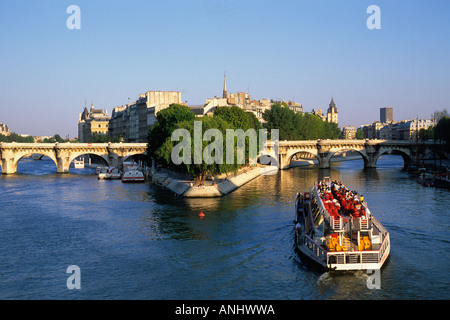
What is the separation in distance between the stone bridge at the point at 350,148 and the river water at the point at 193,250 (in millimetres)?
52514

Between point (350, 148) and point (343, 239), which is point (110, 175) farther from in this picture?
point (343, 239)

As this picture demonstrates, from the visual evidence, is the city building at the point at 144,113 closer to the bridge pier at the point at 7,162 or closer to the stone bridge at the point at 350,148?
the stone bridge at the point at 350,148

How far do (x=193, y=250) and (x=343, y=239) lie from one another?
958 cm

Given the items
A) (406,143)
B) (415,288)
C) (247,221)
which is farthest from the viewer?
(406,143)

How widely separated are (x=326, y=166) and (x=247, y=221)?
7247 cm

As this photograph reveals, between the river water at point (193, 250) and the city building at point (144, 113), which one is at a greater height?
the city building at point (144, 113)

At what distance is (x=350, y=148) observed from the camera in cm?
10956

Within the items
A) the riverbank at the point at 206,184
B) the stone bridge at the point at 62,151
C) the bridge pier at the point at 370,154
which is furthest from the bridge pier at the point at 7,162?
the bridge pier at the point at 370,154

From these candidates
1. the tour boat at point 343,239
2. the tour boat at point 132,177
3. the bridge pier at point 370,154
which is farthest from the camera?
the bridge pier at point 370,154

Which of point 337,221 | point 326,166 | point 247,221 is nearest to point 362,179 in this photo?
point 326,166

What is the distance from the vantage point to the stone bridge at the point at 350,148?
109 metres

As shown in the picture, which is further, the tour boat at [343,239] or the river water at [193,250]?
the tour boat at [343,239]

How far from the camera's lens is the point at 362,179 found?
82062mm
